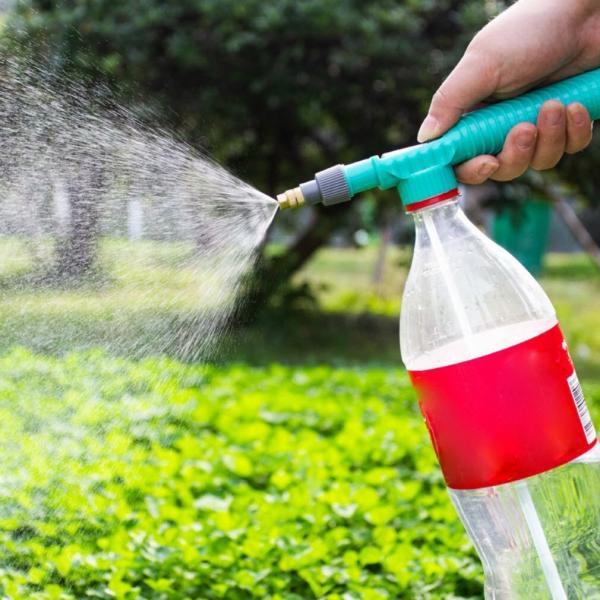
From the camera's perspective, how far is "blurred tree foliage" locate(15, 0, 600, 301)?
6.09 metres

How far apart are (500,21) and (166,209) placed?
1007 mm

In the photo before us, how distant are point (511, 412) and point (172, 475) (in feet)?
6.19

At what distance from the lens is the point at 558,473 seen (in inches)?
80.4

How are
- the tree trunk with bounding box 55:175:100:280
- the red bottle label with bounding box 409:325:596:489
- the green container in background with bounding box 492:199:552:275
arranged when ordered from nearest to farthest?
the red bottle label with bounding box 409:325:596:489
the tree trunk with bounding box 55:175:100:280
the green container in background with bounding box 492:199:552:275

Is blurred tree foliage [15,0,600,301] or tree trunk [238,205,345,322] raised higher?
blurred tree foliage [15,0,600,301]

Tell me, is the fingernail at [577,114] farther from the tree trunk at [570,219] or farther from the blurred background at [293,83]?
the tree trunk at [570,219]

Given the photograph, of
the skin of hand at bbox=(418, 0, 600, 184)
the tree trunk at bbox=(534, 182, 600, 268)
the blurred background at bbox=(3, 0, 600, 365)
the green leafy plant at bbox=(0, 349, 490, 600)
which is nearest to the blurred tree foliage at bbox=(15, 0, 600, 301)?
the blurred background at bbox=(3, 0, 600, 365)

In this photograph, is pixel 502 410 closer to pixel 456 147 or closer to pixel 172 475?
pixel 456 147

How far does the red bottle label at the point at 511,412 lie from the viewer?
1722 mm

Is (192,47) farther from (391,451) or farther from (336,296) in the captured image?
(336,296)

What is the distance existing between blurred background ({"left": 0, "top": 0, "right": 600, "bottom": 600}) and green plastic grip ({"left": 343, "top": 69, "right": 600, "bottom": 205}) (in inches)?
35.7

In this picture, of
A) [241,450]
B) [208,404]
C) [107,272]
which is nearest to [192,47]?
[208,404]

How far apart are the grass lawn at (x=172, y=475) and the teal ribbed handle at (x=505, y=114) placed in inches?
36.3

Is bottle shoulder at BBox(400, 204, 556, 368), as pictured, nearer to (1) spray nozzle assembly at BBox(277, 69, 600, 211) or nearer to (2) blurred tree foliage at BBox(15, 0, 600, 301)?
(1) spray nozzle assembly at BBox(277, 69, 600, 211)
